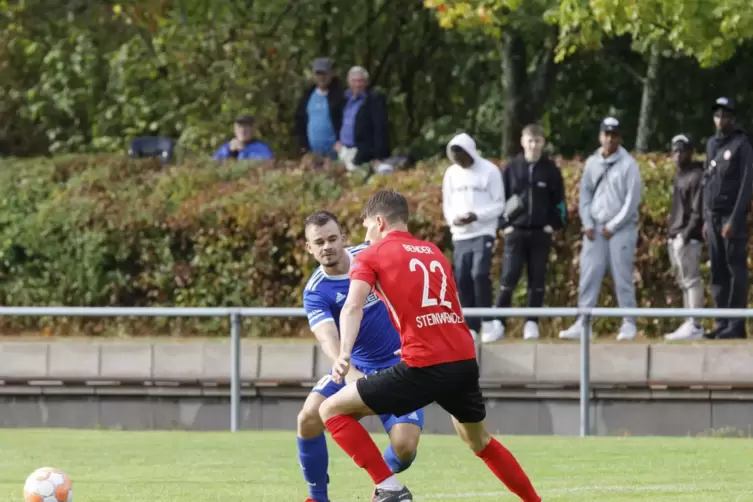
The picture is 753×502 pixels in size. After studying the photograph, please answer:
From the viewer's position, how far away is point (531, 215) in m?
17.1

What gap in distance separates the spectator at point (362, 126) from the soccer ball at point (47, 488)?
10.6 m

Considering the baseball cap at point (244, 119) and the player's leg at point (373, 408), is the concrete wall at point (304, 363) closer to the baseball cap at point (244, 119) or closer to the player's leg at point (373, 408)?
the baseball cap at point (244, 119)

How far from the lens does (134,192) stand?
2019 cm

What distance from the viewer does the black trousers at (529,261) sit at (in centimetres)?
1716

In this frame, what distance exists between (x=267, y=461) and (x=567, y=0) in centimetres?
698

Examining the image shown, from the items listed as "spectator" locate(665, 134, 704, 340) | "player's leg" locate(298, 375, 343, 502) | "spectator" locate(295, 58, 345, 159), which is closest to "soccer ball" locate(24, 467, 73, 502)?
"player's leg" locate(298, 375, 343, 502)

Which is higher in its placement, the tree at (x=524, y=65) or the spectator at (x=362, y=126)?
the tree at (x=524, y=65)

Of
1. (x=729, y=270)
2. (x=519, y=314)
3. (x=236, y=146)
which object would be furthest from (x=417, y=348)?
(x=236, y=146)

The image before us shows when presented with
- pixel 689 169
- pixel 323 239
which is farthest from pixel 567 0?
pixel 323 239

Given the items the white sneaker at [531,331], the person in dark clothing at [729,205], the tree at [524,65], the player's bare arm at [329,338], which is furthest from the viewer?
the tree at [524,65]

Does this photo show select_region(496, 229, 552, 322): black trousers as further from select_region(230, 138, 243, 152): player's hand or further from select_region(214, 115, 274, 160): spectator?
select_region(230, 138, 243, 152): player's hand

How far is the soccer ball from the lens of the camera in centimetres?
916

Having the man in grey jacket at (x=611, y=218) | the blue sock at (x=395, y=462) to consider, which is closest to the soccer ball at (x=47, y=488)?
the blue sock at (x=395, y=462)

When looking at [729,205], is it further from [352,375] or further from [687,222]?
[352,375]
